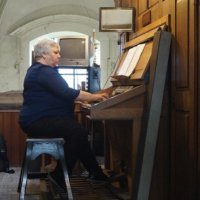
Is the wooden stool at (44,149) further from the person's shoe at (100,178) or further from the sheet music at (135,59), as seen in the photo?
the sheet music at (135,59)

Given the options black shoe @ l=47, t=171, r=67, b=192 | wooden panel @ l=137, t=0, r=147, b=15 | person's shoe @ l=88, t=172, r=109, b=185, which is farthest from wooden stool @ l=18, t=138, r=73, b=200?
wooden panel @ l=137, t=0, r=147, b=15

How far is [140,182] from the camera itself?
3.62 metres

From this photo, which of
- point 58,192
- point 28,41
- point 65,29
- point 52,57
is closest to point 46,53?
point 52,57

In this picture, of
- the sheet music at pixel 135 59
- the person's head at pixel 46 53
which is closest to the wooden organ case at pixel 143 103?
the sheet music at pixel 135 59

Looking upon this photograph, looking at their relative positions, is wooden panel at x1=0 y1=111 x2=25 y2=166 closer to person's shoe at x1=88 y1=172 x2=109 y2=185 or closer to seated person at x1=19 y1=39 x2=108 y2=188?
person's shoe at x1=88 y1=172 x2=109 y2=185

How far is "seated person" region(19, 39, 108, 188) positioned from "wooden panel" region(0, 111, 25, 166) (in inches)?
116

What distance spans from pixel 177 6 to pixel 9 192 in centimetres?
279

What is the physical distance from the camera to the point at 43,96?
428 cm

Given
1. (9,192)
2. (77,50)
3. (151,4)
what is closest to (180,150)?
(151,4)

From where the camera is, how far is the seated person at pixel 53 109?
4184mm

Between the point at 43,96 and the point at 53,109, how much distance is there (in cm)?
14

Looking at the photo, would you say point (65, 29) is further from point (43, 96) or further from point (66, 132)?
point (66, 132)

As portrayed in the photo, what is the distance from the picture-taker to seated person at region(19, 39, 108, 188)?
418 cm

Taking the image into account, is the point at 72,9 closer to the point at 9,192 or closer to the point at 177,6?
the point at 9,192
